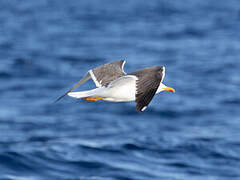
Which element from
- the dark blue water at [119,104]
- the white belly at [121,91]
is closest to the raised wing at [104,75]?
the white belly at [121,91]

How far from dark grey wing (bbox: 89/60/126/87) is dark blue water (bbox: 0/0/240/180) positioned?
470 cm

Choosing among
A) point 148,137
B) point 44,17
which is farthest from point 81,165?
point 44,17

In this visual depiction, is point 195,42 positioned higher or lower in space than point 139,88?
higher

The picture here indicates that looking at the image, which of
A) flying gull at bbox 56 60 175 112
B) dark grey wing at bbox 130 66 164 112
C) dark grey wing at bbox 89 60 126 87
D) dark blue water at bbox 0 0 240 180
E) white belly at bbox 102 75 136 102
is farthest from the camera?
dark blue water at bbox 0 0 240 180

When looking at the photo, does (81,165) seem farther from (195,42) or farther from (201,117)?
(195,42)

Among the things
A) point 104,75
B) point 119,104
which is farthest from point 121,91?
point 119,104

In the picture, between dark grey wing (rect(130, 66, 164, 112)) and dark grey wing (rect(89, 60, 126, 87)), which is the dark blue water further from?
dark grey wing (rect(130, 66, 164, 112))

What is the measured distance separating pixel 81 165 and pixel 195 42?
14121mm

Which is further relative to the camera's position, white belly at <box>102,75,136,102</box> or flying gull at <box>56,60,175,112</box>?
white belly at <box>102,75,136,102</box>

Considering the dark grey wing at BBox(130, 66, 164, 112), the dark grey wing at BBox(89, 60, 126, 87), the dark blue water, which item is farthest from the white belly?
the dark blue water

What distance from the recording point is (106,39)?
2714 cm

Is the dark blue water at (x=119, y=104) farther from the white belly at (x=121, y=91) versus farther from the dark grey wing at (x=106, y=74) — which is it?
the white belly at (x=121, y=91)

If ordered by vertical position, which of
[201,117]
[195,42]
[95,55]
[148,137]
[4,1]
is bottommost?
[148,137]

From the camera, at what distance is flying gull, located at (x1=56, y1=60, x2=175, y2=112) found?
21.8ft
